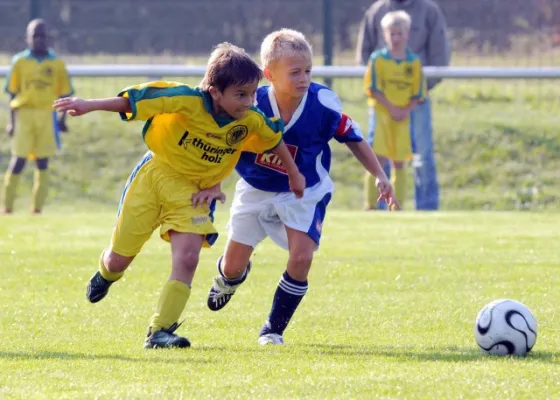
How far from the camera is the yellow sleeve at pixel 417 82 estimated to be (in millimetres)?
13352

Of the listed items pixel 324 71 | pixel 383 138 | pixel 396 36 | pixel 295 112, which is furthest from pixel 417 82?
pixel 295 112

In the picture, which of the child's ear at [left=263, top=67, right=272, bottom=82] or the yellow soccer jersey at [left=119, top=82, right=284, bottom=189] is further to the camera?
the child's ear at [left=263, top=67, right=272, bottom=82]

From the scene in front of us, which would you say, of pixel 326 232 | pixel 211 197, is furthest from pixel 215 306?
pixel 326 232

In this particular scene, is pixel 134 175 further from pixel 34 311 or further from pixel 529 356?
pixel 529 356

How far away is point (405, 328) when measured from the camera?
652 centimetres

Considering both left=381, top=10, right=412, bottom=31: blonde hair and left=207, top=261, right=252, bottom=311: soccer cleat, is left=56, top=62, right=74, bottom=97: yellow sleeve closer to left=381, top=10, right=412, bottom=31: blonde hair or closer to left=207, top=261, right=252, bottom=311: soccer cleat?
left=381, top=10, right=412, bottom=31: blonde hair

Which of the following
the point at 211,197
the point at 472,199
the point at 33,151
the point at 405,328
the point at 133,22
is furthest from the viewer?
the point at 133,22

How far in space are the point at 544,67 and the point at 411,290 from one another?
9.48 meters

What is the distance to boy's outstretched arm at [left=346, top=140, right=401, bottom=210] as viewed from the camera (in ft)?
20.4

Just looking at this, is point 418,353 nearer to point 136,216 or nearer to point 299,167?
point 299,167

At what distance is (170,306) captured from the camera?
5797mm

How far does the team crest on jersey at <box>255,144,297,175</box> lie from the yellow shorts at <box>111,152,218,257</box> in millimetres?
382

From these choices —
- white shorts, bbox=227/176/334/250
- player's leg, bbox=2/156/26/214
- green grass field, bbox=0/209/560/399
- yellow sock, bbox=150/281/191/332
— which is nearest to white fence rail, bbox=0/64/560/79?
player's leg, bbox=2/156/26/214

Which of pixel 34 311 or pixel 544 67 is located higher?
pixel 34 311
